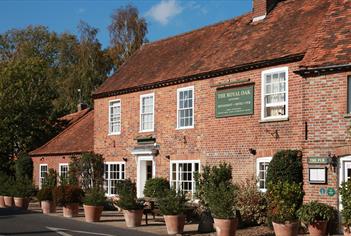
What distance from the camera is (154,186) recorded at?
81.0 feet

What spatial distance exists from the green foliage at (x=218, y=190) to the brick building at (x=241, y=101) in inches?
21.2

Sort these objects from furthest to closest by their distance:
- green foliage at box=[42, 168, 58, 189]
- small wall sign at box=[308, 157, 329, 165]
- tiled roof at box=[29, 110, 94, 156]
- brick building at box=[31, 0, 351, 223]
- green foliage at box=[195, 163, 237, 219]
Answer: tiled roof at box=[29, 110, 94, 156]
green foliage at box=[42, 168, 58, 189]
brick building at box=[31, 0, 351, 223]
small wall sign at box=[308, 157, 329, 165]
green foliage at box=[195, 163, 237, 219]

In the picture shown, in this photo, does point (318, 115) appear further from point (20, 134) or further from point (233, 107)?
point (20, 134)

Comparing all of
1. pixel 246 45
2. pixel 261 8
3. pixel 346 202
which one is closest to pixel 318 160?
pixel 346 202

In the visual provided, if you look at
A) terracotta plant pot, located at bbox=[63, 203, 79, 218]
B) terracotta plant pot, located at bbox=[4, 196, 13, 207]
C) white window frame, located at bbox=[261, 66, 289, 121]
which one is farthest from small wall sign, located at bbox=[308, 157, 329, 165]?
terracotta plant pot, located at bbox=[4, 196, 13, 207]

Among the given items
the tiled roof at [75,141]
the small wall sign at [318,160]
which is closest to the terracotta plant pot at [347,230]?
the small wall sign at [318,160]

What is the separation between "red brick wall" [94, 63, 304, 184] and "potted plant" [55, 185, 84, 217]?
371 centimetres

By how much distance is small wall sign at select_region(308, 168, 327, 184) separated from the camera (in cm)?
1720

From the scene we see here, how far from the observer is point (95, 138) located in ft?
102

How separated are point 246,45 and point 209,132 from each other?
3.62 metres

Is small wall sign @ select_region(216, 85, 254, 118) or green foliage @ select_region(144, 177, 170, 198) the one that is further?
green foliage @ select_region(144, 177, 170, 198)

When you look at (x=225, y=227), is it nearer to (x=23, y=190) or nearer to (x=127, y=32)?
(x=23, y=190)

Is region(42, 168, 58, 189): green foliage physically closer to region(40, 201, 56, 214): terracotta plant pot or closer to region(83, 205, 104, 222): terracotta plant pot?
region(40, 201, 56, 214): terracotta plant pot

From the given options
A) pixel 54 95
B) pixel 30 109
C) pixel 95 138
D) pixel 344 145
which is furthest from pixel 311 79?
pixel 54 95
